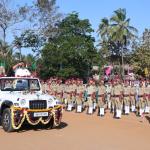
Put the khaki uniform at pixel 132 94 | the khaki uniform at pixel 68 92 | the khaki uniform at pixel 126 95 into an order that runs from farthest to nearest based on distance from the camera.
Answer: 1. the khaki uniform at pixel 68 92
2. the khaki uniform at pixel 132 94
3. the khaki uniform at pixel 126 95

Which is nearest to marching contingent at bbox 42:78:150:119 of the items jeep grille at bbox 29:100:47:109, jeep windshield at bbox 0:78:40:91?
jeep windshield at bbox 0:78:40:91

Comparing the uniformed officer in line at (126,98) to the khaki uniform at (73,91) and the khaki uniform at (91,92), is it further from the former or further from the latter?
the khaki uniform at (73,91)

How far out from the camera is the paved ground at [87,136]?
12641mm

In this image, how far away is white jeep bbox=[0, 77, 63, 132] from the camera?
15266 millimetres

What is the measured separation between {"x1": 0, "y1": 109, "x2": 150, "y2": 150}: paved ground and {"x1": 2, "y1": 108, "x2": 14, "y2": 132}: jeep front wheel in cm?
19

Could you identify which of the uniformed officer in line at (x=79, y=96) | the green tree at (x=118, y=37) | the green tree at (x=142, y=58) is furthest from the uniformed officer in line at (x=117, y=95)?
the green tree at (x=118, y=37)

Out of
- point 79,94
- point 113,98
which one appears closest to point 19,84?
point 113,98

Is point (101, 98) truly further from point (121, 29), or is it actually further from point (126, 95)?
point (121, 29)

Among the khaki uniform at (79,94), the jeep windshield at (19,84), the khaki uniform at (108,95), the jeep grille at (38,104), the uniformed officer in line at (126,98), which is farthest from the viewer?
the khaki uniform at (79,94)

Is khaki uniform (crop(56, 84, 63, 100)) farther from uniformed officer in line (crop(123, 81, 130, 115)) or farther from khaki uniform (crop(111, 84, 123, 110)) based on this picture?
uniformed officer in line (crop(123, 81, 130, 115))

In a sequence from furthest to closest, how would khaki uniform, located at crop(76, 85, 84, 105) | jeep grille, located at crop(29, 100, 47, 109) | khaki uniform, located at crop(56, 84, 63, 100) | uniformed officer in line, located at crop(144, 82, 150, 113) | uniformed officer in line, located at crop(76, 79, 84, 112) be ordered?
khaki uniform, located at crop(56, 84, 63, 100) → khaki uniform, located at crop(76, 85, 84, 105) → uniformed officer in line, located at crop(76, 79, 84, 112) → uniformed officer in line, located at crop(144, 82, 150, 113) → jeep grille, located at crop(29, 100, 47, 109)

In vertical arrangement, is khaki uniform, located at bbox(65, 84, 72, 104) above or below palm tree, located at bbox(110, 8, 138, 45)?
below

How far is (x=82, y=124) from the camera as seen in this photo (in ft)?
57.6

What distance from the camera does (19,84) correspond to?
55.8ft
